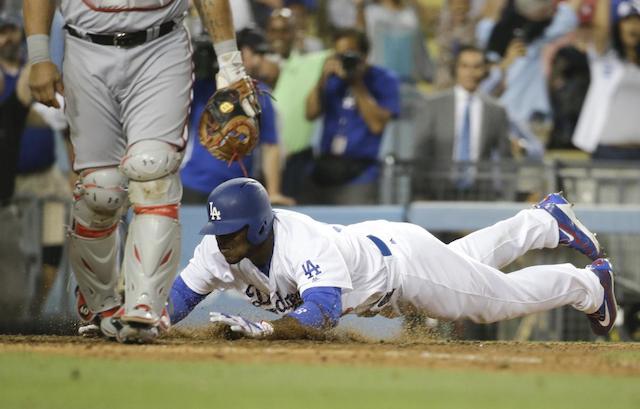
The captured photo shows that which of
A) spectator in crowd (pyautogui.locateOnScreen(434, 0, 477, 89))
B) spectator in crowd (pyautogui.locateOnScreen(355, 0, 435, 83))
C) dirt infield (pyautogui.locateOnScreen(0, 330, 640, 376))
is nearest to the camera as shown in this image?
dirt infield (pyautogui.locateOnScreen(0, 330, 640, 376))

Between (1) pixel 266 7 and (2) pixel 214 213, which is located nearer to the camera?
(2) pixel 214 213

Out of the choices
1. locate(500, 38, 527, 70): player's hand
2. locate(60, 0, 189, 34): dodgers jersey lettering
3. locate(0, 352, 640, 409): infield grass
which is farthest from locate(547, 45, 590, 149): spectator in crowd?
locate(0, 352, 640, 409): infield grass

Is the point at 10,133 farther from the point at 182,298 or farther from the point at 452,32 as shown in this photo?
the point at 452,32

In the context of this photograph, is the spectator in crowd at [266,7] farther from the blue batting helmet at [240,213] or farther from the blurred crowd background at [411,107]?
the blue batting helmet at [240,213]

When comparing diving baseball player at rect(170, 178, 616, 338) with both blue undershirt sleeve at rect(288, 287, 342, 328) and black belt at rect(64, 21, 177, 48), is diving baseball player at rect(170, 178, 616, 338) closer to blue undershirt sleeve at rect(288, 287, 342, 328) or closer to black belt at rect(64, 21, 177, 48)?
blue undershirt sleeve at rect(288, 287, 342, 328)

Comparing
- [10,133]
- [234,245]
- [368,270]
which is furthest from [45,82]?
[10,133]

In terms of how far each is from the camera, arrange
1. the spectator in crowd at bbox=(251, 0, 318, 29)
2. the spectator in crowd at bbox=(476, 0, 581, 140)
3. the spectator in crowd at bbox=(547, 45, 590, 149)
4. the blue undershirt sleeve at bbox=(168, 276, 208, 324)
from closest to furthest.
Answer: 1. the blue undershirt sleeve at bbox=(168, 276, 208, 324)
2. the spectator in crowd at bbox=(251, 0, 318, 29)
3. the spectator in crowd at bbox=(547, 45, 590, 149)
4. the spectator in crowd at bbox=(476, 0, 581, 140)

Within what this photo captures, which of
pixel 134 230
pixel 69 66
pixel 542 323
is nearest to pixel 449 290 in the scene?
pixel 134 230
